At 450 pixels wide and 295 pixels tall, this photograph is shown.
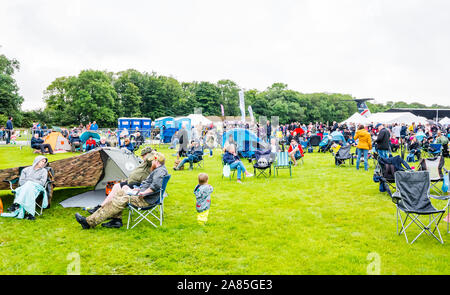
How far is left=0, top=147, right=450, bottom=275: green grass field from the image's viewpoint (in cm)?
404

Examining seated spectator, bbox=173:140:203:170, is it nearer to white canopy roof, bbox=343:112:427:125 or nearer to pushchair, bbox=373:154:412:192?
pushchair, bbox=373:154:412:192

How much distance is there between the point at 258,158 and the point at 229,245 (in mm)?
5654

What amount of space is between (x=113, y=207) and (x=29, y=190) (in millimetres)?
1877

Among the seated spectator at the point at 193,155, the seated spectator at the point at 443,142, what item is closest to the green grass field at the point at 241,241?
the seated spectator at the point at 193,155

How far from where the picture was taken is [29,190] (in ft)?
19.9

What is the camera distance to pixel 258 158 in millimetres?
10188

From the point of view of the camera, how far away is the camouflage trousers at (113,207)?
545cm

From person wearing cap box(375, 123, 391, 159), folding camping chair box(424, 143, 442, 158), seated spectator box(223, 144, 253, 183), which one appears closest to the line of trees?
folding camping chair box(424, 143, 442, 158)

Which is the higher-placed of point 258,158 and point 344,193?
point 258,158

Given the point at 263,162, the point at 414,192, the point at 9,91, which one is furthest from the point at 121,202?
the point at 9,91

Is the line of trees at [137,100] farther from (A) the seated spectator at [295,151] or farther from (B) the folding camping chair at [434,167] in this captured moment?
(B) the folding camping chair at [434,167]

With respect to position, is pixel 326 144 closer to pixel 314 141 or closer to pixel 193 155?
pixel 314 141
